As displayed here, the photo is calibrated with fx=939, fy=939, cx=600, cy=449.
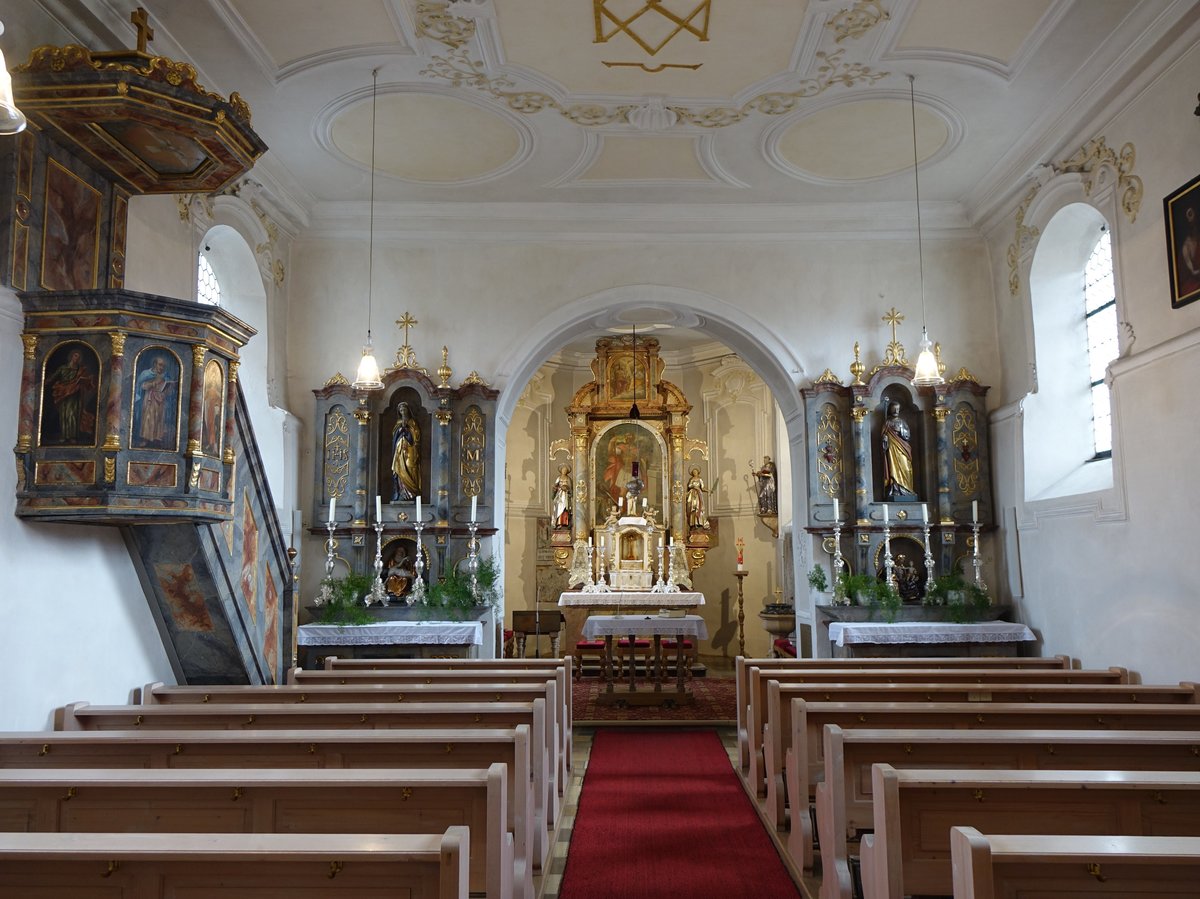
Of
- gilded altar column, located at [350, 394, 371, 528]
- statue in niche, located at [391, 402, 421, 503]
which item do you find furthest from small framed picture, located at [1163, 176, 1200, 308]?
gilded altar column, located at [350, 394, 371, 528]

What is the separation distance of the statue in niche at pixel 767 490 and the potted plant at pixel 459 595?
22.7ft

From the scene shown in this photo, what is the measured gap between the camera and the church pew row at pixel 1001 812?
325cm

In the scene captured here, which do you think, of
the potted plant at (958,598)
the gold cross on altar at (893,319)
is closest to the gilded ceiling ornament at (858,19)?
the gold cross on altar at (893,319)

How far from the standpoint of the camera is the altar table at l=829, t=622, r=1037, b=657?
9766mm

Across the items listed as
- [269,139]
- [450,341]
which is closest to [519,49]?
[269,139]

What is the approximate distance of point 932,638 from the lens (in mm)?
9773

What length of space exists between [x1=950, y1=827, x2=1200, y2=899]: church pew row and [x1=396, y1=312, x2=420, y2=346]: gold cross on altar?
31.2ft

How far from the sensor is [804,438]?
11.2 meters

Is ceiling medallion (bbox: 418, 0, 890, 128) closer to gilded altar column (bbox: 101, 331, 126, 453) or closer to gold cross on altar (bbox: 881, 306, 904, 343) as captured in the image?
gold cross on altar (bbox: 881, 306, 904, 343)

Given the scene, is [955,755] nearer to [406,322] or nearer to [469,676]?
[469,676]

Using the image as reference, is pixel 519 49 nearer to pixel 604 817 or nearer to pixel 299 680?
pixel 299 680

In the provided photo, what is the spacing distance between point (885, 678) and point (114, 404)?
211 inches

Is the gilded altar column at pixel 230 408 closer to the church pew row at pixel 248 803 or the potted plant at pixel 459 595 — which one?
the church pew row at pixel 248 803

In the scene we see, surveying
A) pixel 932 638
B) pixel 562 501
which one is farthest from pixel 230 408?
pixel 562 501
